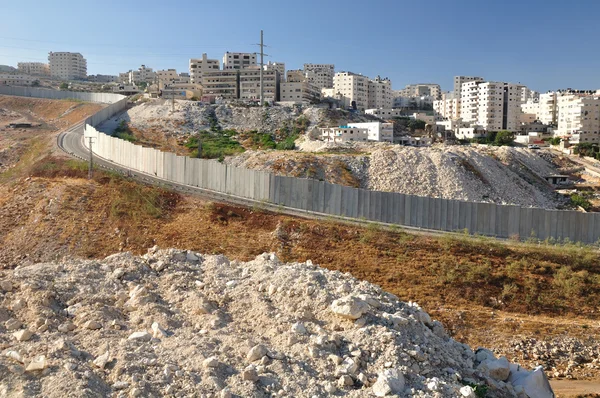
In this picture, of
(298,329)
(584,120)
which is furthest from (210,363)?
(584,120)

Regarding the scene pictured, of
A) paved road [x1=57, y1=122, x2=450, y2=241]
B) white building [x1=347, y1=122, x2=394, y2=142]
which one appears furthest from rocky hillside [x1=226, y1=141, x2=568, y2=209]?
white building [x1=347, y1=122, x2=394, y2=142]

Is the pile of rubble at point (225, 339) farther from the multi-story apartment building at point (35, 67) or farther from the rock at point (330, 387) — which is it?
the multi-story apartment building at point (35, 67)

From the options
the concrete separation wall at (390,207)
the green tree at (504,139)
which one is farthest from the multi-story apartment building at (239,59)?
the concrete separation wall at (390,207)

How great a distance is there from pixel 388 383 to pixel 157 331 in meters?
4.38

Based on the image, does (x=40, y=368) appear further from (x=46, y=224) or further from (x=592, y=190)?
(x=592, y=190)

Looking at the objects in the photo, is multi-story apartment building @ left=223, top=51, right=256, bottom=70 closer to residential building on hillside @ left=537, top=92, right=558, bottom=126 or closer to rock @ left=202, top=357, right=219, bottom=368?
residential building on hillside @ left=537, top=92, right=558, bottom=126

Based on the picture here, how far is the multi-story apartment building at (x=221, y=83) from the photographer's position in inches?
4223

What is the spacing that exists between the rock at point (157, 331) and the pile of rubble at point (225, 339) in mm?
25

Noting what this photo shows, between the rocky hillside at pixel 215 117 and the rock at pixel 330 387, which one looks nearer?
the rock at pixel 330 387

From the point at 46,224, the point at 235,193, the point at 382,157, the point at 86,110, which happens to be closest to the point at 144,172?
the point at 235,193

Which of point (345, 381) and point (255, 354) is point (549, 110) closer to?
point (345, 381)

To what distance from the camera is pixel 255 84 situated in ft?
346

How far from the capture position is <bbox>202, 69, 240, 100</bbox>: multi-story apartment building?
107275mm

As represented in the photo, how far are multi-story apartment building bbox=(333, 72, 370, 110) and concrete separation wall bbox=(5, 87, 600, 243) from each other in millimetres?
110200
